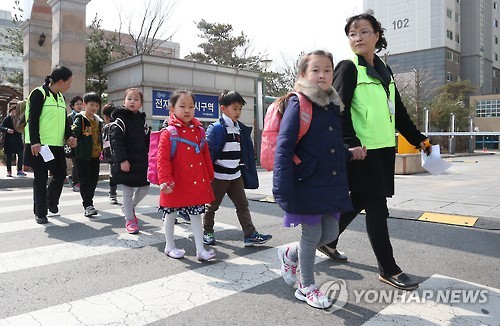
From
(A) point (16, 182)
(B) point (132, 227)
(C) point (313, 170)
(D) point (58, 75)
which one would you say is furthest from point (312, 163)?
(A) point (16, 182)

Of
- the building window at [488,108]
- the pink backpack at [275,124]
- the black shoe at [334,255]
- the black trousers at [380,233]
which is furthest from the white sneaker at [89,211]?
the building window at [488,108]

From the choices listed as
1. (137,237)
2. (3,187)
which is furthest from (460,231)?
(3,187)

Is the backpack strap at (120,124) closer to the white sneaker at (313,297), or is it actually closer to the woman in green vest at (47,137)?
the woman in green vest at (47,137)

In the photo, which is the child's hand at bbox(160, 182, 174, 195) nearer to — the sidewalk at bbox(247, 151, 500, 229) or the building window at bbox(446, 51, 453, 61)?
the sidewalk at bbox(247, 151, 500, 229)

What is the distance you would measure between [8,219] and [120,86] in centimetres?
1043

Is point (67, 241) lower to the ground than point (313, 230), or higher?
lower

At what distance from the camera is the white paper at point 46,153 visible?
16.4ft

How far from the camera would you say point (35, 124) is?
511 centimetres

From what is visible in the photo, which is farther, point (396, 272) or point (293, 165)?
point (396, 272)

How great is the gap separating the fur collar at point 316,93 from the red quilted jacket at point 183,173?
4.45ft

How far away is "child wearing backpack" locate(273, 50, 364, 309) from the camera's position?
104 inches

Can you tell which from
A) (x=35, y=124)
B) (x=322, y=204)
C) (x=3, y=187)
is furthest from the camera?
(x=3, y=187)

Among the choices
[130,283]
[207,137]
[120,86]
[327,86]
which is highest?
[120,86]

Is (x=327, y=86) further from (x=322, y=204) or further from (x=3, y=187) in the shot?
(x=3, y=187)
